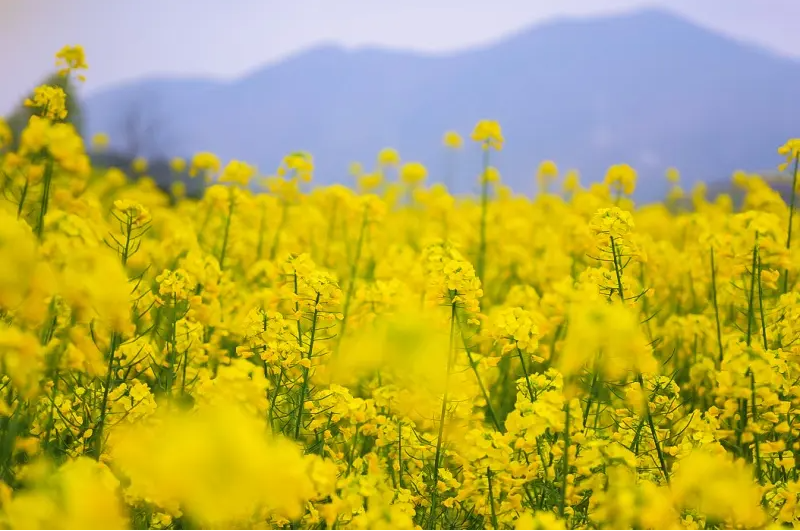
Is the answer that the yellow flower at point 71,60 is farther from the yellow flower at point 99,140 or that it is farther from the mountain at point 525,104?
the yellow flower at point 99,140

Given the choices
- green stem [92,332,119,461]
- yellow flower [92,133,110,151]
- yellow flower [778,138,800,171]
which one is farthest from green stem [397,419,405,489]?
yellow flower [92,133,110,151]

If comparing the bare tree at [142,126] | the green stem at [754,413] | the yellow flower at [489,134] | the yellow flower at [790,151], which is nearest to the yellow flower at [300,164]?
the yellow flower at [489,134]

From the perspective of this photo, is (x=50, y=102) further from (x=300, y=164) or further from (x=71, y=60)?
(x=300, y=164)

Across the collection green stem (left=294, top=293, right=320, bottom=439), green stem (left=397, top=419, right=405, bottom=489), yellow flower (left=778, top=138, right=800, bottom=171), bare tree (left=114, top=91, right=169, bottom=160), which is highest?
bare tree (left=114, top=91, right=169, bottom=160)

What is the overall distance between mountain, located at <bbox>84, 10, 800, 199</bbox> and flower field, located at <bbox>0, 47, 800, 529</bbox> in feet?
6.18

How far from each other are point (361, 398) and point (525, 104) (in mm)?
41882

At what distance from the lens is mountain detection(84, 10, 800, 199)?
15.0m

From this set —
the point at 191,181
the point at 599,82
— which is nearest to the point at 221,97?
the point at 599,82

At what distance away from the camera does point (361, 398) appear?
2.37 meters

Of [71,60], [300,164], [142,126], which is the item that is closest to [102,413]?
[71,60]

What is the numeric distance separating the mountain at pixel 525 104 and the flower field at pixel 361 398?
1.89m

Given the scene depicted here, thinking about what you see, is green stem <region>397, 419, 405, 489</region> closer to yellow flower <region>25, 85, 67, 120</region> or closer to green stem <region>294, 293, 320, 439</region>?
green stem <region>294, 293, 320, 439</region>

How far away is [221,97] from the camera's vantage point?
55.1m

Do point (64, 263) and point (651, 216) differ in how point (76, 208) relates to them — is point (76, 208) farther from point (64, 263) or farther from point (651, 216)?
point (651, 216)
